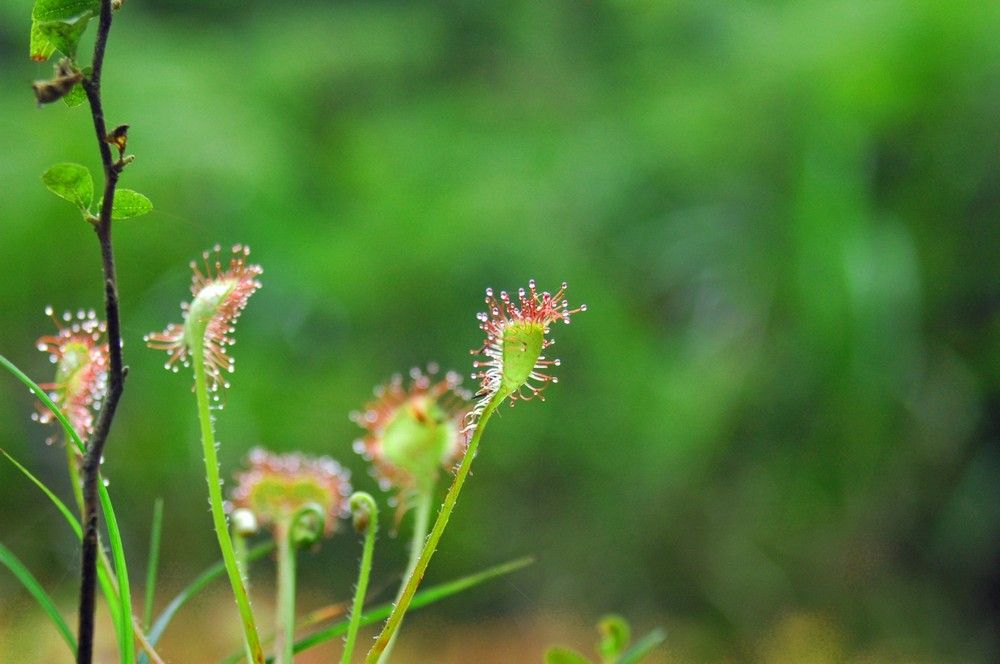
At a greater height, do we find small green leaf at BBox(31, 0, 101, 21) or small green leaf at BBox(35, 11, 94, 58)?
small green leaf at BBox(31, 0, 101, 21)

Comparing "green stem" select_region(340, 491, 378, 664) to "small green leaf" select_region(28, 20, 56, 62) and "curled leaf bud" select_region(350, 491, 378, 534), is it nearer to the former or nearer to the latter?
"curled leaf bud" select_region(350, 491, 378, 534)

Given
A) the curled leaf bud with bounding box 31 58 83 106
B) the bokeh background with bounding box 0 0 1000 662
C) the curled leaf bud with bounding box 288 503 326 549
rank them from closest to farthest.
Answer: the curled leaf bud with bounding box 31 58 83 106, the curled leaf bud with bounding box 288 503 326 549, the bokeh background with bounding box 0 0 1000 662

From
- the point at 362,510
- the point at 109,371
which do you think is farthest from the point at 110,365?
the point at 362,510

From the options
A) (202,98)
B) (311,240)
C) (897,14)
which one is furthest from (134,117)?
(897,14)

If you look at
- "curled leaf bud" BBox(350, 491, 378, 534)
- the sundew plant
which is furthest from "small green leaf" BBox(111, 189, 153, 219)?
"curled leaf bud" BBox(350, 491, 378, 534)

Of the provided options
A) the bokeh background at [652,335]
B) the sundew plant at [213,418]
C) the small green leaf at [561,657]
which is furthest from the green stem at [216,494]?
the bokeh background at [652,335]

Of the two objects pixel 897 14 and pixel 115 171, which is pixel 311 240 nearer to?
pixel 897 14

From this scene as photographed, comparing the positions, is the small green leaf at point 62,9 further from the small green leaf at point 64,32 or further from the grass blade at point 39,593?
the grass blade at point 39,593
